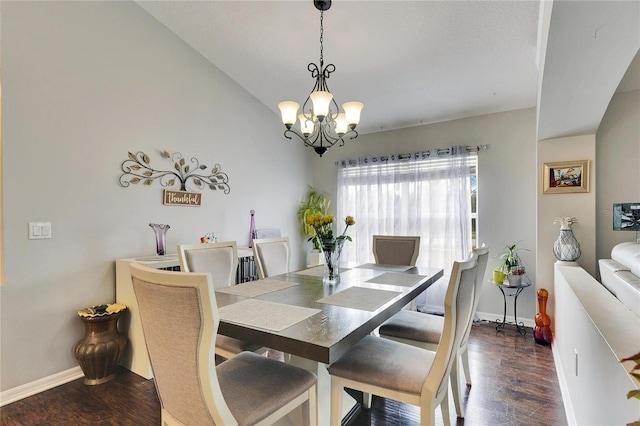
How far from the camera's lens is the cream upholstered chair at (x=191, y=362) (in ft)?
3.30

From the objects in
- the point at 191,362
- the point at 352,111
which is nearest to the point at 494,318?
the point at 352,111

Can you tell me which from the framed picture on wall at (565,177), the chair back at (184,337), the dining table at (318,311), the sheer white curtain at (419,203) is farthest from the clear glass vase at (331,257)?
the framed picture on wall at (565,177)

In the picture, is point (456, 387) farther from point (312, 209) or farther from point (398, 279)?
point (312, 209)

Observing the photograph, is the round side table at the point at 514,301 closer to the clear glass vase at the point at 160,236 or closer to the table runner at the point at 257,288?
the table runner at the point at 257,288

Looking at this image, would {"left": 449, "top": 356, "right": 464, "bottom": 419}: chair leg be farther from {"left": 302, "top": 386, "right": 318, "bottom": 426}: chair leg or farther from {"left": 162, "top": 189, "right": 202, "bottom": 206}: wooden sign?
{"left": 162, "top": 189, "right": 202, "bottom": 206}: wooden sign

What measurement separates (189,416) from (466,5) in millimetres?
2940

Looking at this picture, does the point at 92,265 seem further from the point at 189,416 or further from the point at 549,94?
the point at 549,94

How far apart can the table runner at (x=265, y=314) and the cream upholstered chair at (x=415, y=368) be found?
35 centimetres

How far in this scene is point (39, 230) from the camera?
2.33m

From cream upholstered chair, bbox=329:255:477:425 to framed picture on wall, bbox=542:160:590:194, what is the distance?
2.19 metres

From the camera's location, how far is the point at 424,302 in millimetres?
4000

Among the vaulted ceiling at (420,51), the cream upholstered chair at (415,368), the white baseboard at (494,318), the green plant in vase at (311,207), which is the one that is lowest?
the white baseboard at (494,318)

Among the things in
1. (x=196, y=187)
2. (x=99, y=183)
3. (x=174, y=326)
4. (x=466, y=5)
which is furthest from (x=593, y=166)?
(x=99, y=183)

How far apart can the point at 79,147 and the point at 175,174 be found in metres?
0.84
